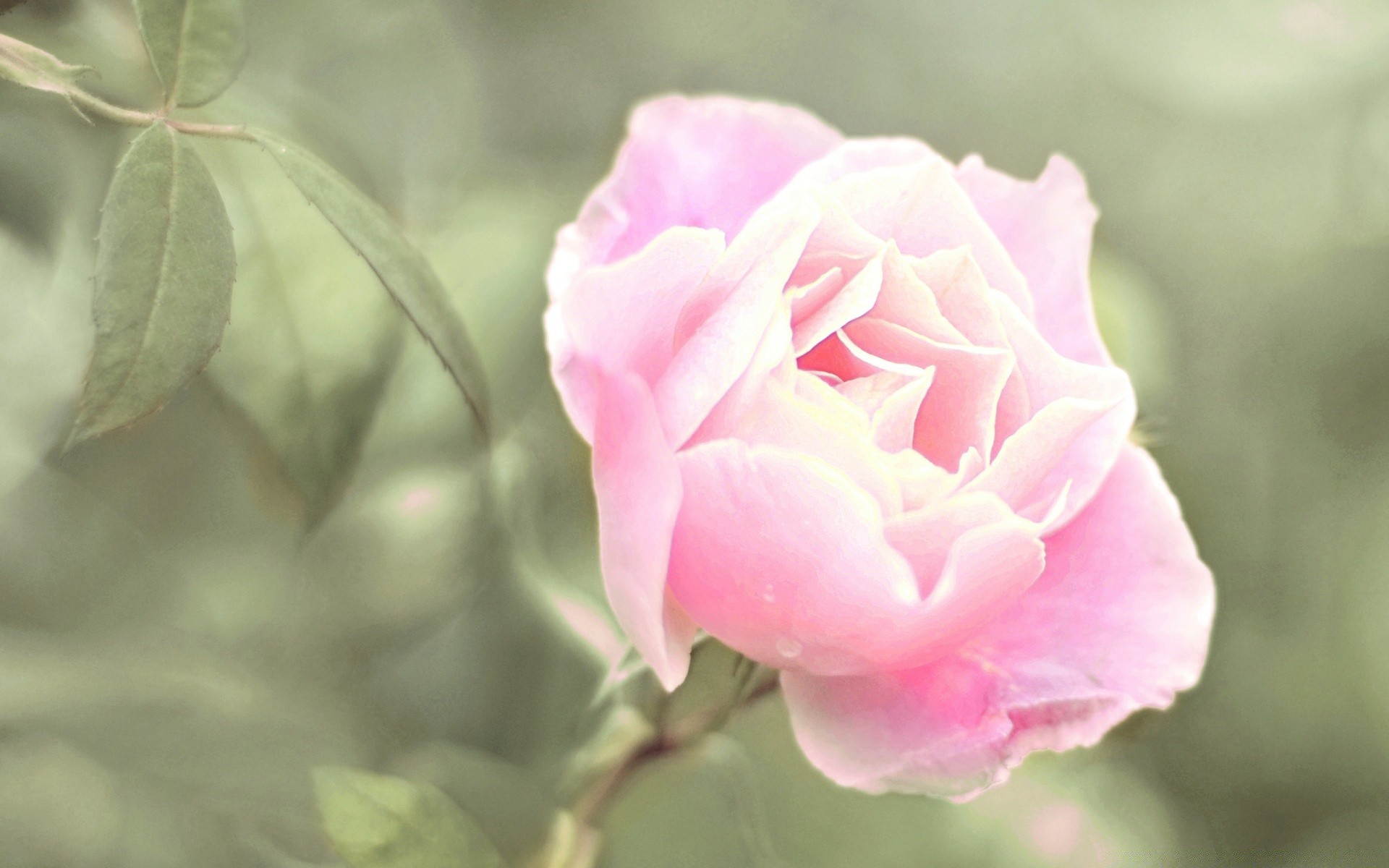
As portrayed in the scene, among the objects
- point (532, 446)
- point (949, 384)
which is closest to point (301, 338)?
point (532, 446)

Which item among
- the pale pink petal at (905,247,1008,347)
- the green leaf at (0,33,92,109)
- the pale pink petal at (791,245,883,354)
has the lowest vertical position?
the pale pink petal at (905,247,1008,347)

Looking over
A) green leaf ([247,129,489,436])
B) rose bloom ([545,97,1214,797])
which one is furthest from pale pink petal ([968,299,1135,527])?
green leaf ([247,129,489,436])

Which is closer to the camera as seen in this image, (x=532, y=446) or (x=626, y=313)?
(x=626, y=313)

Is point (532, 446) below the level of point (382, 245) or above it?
below

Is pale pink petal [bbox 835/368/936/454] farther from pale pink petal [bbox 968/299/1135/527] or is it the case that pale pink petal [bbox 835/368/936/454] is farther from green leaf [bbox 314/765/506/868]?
green leaf [bbox 314/765/506/868]

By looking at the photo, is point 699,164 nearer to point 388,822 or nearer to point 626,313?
point 626,313

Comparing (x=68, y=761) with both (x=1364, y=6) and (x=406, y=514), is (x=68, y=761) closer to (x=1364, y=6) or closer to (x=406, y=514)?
(x=406, y=514)

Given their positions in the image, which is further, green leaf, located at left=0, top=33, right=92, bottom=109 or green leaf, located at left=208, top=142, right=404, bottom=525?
green leaf, located at left=208, top=142, right=404, bottom=525
